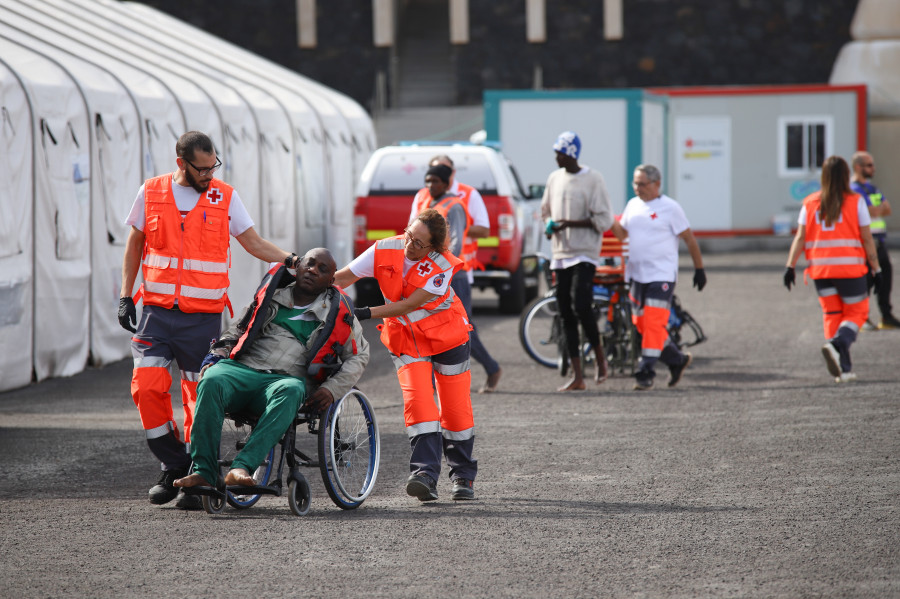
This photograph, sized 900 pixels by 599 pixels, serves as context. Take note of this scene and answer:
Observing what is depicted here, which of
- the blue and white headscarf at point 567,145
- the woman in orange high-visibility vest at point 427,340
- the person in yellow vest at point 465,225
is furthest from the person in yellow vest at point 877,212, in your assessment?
the woman in orange high-visibility vest at point 427,340

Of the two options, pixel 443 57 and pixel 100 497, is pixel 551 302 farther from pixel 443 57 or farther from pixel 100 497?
pixel 443 57

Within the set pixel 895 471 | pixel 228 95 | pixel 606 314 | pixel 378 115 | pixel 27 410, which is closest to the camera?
pixel 895 471

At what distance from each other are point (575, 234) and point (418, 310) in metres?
3.92

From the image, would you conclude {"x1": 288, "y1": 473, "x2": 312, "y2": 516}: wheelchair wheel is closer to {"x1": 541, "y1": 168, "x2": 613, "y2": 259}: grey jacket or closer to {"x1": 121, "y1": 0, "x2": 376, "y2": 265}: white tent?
{"x1": 541, "y1": 168, "x2": 613, "y2": 259}: grey jacket

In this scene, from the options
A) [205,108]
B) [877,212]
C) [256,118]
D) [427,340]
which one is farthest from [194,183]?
[877,212]

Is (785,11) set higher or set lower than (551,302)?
higher

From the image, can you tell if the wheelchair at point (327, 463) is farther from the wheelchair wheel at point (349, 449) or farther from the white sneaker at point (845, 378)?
the white sneaker at point (845, 378)

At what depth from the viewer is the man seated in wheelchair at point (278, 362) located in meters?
6.24

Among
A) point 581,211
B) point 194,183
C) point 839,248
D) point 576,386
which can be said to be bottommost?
point 576,386

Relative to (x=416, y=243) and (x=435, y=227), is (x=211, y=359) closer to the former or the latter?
(x=416, y=243)

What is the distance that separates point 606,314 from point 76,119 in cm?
464

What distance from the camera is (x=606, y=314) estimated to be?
11.5m

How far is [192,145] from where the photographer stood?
673 centimetres

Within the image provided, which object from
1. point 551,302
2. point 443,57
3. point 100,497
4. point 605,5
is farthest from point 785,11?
point 100,497
